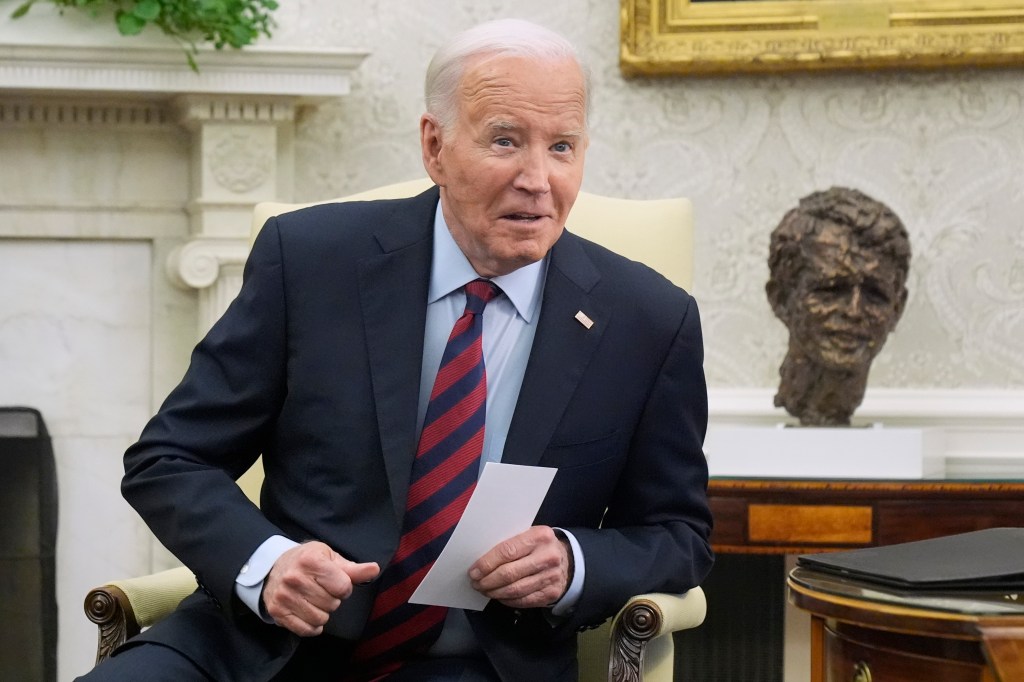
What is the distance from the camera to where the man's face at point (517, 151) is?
1.92 m

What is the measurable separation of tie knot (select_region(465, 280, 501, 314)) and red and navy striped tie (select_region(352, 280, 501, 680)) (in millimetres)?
108

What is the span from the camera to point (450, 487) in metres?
1.90

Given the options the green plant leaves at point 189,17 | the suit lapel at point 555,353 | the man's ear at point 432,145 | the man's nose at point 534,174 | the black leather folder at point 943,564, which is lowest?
the black leather folder at point 943,564

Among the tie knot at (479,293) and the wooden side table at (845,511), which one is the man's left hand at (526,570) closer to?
the tie knot at (479,293)

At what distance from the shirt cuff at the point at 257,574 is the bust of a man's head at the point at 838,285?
1.54 m

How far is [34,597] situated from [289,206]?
1589 mm

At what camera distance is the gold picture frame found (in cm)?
339

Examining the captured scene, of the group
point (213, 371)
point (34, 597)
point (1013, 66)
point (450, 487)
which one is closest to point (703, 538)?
point (450, 487)

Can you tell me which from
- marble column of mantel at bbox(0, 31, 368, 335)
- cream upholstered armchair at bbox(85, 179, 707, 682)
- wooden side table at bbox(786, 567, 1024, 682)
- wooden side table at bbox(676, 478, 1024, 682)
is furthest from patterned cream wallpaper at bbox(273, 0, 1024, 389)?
wooden side table at bbox(786, 567, 1024, 682)

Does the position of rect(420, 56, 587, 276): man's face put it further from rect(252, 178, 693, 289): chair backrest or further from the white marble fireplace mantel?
the white marble fireplace mantel

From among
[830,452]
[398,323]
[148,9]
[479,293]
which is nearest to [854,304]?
[830,452]

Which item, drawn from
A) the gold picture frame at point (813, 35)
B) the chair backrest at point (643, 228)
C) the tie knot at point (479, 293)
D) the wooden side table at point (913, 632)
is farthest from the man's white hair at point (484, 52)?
the gold picture frame at point (813, 35)

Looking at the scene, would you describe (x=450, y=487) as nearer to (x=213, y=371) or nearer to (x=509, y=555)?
(x=509, y=555)

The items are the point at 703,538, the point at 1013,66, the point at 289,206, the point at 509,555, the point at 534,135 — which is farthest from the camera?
the point at 1013,66
